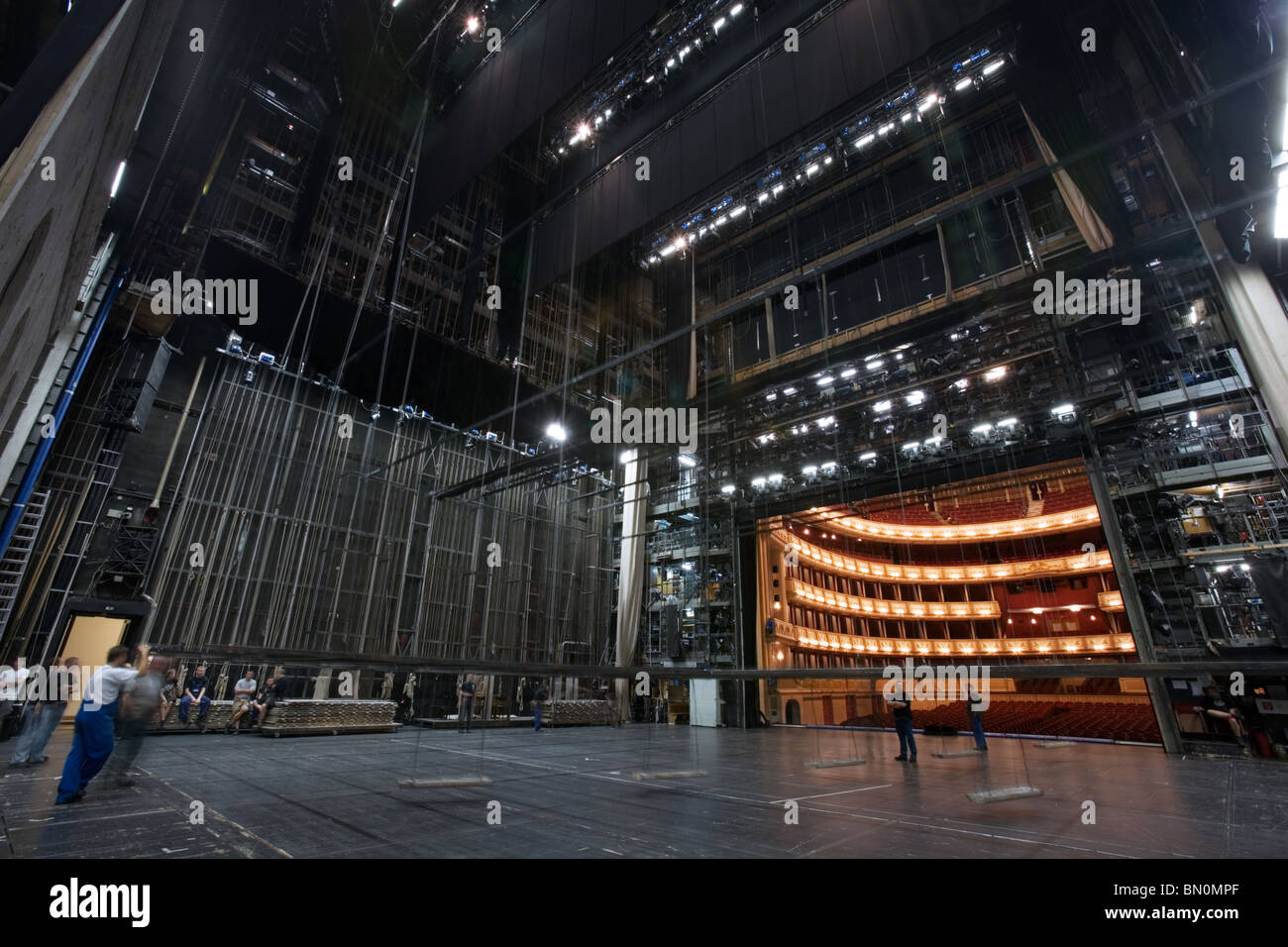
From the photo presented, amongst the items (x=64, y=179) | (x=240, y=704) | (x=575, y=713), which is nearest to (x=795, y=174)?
(x=64, y=179)

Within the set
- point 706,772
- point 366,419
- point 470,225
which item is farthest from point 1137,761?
point 470,225

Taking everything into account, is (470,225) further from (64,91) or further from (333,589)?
(64,91)

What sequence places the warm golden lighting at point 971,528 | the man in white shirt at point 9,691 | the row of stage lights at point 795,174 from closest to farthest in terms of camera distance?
1. the man in white shirt at point 9,691
2. the row of stage lights at point 795,174
3. the warm golden lighting at point 971,528

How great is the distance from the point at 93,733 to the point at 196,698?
8.77m

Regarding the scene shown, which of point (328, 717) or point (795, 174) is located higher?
point (795, 174)

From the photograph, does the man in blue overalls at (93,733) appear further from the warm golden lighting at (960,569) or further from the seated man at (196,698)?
the warm golden lighting at (960,569)

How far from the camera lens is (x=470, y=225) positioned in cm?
1753
